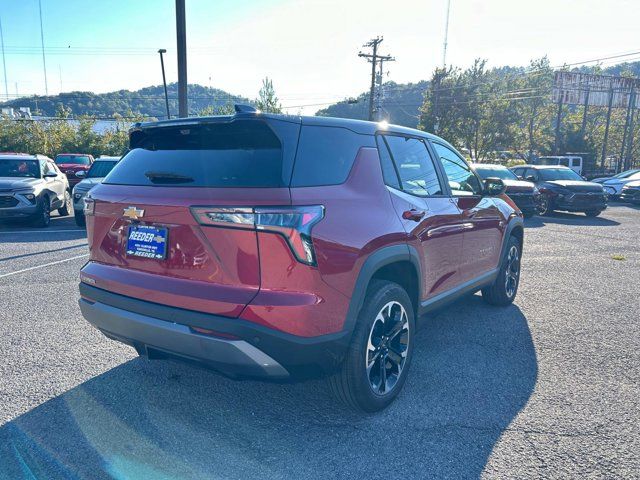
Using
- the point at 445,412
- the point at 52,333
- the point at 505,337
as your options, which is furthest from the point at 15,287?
the point at 505,337

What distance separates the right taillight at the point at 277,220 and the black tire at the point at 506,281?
3.36m

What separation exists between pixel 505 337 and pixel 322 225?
285cm

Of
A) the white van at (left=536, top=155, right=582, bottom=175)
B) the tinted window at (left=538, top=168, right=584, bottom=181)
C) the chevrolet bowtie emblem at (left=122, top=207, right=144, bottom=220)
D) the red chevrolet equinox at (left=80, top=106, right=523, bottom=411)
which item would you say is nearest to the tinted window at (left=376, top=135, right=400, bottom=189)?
the red chevrolet equinox at (left=80, top=106, right=523, bottom=411)

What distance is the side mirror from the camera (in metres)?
4.59

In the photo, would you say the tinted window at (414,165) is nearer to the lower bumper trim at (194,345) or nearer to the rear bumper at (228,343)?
the rear bumper at (228,343)

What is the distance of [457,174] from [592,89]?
137ft

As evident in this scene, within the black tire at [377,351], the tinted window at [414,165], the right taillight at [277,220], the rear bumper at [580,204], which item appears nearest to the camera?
the right taillight at [277,220]

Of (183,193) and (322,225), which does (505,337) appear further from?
(183,193)

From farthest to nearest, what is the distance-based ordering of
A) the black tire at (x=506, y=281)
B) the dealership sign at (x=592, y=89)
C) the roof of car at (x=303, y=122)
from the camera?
the dealership sign at (x=592, y=89) → the black tire at (x=506, y=281) → the roof of car at (x=303, y=122)

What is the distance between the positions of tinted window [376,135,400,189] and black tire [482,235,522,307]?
241 cm

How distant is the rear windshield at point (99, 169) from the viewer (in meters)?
11.9

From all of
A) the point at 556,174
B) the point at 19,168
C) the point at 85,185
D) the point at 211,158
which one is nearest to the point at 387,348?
the point at 211,158

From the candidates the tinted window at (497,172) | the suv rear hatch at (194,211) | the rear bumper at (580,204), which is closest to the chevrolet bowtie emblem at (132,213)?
the suv rear hatch at (194,211)

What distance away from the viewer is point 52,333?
4215 mm
